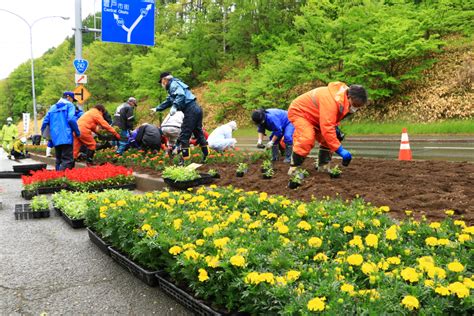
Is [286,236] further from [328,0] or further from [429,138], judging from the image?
[328,0]

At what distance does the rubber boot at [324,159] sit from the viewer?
6.28m

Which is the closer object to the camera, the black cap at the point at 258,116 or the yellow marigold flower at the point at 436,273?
the yellow marigold flower at the point at 436,273

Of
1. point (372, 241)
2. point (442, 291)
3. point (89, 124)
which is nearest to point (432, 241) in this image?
point (372, 241)

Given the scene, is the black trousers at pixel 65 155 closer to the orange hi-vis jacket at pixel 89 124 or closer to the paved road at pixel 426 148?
the orange hi-vis jacket at pixel 89 124

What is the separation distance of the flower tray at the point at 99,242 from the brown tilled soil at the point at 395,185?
2.27m

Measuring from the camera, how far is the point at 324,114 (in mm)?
5301

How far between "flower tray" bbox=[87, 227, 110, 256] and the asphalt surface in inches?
2.0

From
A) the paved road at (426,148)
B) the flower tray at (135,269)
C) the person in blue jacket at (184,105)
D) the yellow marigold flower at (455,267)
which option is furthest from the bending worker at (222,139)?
the yellow marigold flower at (455,267)

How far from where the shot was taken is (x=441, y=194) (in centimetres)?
441

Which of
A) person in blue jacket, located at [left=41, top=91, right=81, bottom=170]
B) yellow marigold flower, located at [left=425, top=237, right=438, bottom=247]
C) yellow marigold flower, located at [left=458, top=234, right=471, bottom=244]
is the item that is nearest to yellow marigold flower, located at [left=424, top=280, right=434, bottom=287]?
yellow marigold flower, located at [left=425, top=237, right=438, bottom=247]

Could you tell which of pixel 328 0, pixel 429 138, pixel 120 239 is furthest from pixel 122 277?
pixel 328 0

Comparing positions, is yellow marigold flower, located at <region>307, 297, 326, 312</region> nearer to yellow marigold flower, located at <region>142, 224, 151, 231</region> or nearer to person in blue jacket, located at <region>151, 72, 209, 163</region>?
yellow marigold flower, located at <region>142, 224, 151, 231</region>

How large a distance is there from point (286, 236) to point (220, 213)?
2.80 ft

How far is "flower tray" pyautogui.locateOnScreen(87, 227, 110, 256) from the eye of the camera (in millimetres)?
4132
